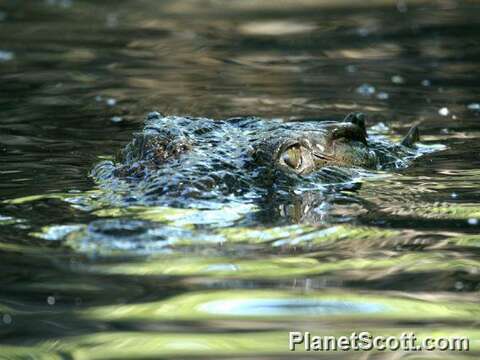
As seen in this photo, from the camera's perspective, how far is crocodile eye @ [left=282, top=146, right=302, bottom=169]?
6551mm

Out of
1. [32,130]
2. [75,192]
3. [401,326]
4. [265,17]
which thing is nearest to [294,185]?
[75,192]

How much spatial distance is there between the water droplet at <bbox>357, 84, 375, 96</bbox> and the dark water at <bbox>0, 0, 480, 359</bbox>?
0.03 meters

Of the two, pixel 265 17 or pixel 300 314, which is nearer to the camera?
pixel 300 314

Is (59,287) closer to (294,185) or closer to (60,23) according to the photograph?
(294,185)

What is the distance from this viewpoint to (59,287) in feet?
15.0

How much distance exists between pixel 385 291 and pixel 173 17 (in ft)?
39.9

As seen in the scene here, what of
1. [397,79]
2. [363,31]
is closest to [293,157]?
[397,79]

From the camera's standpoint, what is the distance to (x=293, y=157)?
261 inches

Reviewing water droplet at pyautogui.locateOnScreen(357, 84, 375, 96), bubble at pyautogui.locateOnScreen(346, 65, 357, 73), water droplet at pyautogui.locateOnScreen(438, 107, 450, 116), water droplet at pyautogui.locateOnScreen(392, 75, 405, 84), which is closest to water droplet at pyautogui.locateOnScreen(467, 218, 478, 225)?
water droplet at pyautogui.locateOnScreen(438, 107, 450, 116)

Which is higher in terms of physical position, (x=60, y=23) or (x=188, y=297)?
(x=60, y=23)

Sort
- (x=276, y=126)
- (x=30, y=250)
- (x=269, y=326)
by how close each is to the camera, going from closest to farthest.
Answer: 1. (x=269, y=326)
2. (x=30, y=250)
3. (x=276, y=126)

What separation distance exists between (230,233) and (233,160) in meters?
1.07

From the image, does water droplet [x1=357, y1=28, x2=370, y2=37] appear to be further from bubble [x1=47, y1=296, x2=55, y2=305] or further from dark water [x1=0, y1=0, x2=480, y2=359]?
bubble [x1=47, y1=296, x2=55, y2=305]

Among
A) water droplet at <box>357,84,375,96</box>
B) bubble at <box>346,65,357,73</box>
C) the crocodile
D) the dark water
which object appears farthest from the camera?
bubble at <box>346,65,357,73</box>
